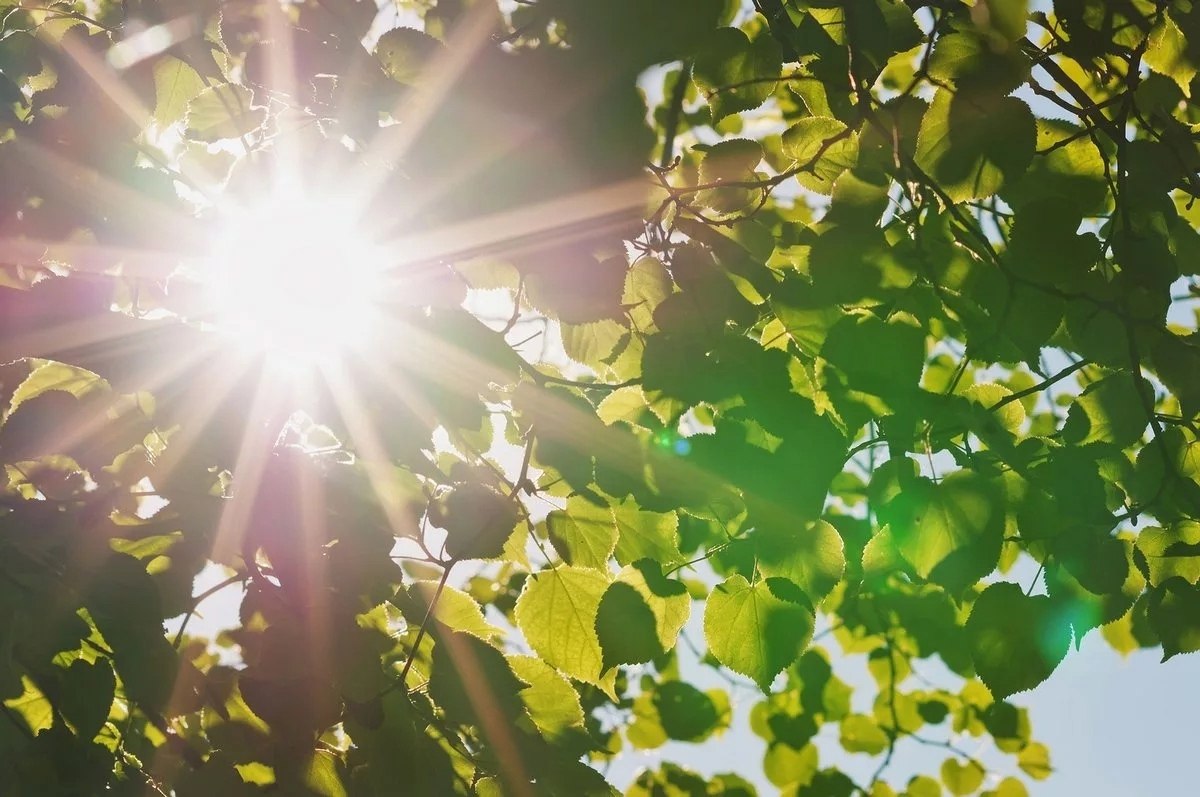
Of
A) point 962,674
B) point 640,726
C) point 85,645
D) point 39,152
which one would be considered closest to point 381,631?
point 85,645

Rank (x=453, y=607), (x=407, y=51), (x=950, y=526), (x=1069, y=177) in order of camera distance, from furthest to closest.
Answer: (x=453, y=607)
(x=1069, y=177)
(x=950, y=526)
(x=407, y=51)

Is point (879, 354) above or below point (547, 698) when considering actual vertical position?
above

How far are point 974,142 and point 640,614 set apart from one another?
0.93 meters

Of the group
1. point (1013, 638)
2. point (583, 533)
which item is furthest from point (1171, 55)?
point (583, 533)

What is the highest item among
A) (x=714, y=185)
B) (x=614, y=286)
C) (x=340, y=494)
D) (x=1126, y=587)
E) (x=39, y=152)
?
(x=39, y=152)

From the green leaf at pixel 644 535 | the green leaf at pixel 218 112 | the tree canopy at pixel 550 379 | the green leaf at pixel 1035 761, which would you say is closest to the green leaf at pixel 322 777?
the tree canopy at pixel 550 379

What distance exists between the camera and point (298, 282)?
146cm

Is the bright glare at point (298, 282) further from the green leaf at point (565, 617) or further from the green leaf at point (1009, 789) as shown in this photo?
the green leaf at point (1009, 789)

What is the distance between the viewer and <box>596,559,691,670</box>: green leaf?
1.45 meters

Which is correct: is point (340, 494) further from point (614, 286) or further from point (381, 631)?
point (614, 286)

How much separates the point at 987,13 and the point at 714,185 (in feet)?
1.50

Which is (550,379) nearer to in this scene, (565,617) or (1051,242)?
(565,617)

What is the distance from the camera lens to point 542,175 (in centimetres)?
108

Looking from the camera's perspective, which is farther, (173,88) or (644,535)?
(173,88)
